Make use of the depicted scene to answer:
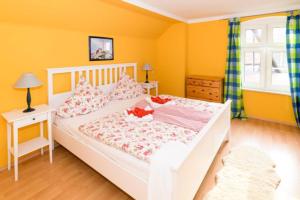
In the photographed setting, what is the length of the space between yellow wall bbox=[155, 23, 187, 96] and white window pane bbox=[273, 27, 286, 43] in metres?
2.03

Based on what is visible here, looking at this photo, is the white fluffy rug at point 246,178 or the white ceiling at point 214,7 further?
the white ceiling at point 214,7

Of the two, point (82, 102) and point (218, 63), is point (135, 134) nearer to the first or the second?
point (82, 102)

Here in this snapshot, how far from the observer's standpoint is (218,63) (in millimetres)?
4891

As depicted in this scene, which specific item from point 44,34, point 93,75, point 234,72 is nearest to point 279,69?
point 234,72

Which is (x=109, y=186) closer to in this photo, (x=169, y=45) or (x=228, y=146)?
(x=228, y=146)

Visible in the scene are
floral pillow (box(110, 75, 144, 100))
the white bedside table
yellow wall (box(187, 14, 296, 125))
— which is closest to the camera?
the white bedside table

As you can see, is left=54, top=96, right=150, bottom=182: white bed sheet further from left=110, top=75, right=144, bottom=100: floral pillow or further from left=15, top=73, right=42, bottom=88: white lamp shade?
left=15, top=73, right=42, bottom=88: white lamp shade

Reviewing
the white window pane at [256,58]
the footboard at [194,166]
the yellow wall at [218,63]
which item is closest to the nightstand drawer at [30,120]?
the footboard at [194,166]

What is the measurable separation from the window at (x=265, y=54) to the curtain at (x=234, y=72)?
23 cm

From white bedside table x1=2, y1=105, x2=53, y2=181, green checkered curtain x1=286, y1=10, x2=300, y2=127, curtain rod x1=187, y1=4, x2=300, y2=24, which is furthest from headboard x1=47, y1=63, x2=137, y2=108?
green checkered curtain x1=286, y1=10, x2=300, y2=127

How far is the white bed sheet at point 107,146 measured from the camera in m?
1.82

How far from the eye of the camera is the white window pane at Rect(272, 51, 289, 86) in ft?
13.6

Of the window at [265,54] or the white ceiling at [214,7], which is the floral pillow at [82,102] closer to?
the white ceiling at [214,7]

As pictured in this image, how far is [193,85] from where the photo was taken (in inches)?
198
